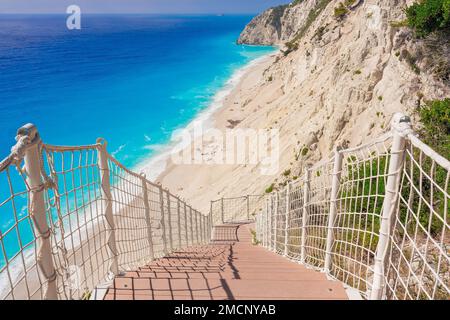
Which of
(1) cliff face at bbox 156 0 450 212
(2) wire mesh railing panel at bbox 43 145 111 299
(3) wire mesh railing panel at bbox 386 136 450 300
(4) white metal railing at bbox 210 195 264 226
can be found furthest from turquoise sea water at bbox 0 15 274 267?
(3) wire mesh railing panel at bbox 386 136 450 300

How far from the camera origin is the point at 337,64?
1908 centimetres

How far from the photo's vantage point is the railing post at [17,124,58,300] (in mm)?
2342

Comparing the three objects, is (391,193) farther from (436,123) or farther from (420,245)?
(436,123)

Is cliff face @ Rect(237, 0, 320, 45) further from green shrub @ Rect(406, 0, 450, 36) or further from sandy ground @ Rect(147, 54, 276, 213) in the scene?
green shrub @ Rect(406, 0, 450, 36)

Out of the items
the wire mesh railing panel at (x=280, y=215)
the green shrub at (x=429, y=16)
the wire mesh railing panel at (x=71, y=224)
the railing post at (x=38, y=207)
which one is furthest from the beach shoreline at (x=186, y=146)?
the railing post at (x=38, y=207)

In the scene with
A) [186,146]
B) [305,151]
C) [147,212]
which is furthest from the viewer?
[186,146]

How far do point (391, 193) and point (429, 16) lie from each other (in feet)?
42.1

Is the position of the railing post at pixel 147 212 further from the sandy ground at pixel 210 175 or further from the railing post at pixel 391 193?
the sandy ground at pixel 210 175

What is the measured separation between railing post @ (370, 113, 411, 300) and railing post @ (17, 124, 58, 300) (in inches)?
98.1

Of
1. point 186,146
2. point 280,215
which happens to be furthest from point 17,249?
point 280,215

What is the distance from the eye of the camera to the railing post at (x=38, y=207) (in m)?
2.34

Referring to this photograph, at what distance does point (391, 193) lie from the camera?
272 cm

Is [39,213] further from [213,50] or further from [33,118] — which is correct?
[213,50]

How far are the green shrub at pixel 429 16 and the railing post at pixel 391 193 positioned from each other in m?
11.7
